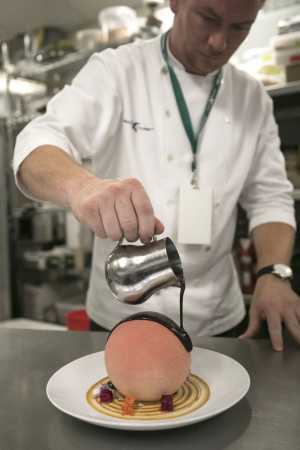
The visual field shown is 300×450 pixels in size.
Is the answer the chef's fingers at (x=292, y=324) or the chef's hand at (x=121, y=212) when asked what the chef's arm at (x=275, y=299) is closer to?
the chef's fingers at (x=292, y=324)

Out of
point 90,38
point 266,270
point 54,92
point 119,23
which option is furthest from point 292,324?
point 54,92

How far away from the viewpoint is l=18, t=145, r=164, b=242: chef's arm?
58 cm

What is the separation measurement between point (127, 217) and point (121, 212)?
0.01 metres

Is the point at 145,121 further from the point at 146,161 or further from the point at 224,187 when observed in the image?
the point at 224,187

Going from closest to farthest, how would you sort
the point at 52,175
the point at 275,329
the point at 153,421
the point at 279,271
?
1. the point at 153,421
2. the point at 52,175
3. the point at 275,329
4. the point at 279,271

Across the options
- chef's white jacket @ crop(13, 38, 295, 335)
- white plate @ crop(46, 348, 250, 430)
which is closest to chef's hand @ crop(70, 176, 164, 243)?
white plate @ crop(46, 348, 250, 430)

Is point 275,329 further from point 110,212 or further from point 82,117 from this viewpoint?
point 82,117

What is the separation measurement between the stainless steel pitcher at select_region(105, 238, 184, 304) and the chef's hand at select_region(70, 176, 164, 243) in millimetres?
18

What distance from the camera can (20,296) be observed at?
3.29 metres

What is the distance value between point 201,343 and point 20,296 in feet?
8.60

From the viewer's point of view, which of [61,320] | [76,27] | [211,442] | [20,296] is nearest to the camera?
[211,442]

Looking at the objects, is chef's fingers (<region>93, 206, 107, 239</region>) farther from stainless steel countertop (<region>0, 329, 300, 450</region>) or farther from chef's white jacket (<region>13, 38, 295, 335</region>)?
chef's white jacket (<region>13, 38, 295, 335</region>)

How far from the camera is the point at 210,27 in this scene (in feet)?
3.23

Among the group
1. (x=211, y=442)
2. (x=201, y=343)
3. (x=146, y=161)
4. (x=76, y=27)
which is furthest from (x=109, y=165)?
(x=76, y=27)
